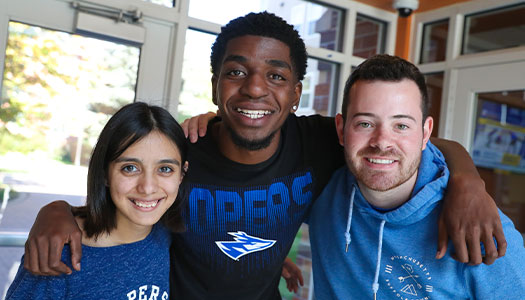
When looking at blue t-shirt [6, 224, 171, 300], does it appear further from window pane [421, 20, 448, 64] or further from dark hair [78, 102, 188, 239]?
window pane [421, 20, 448, 64]

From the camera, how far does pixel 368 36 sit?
349 centimetres

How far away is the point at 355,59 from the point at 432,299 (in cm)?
238

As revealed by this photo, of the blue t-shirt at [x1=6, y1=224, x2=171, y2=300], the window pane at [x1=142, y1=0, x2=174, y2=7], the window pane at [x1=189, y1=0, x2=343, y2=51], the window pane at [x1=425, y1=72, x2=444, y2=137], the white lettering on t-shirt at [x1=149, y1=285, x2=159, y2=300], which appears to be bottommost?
the white lettering on t-shirt at [x1=149, y1=285, x2=159, y2=300]

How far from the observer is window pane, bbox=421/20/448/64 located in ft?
10.7

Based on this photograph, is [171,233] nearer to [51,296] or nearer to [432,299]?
Answer: [51,296]

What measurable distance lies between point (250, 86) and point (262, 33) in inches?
7.8

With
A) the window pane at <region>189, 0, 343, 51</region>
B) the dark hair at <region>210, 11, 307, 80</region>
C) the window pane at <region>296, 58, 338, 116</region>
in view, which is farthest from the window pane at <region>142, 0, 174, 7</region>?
the dark hair at <region>210, 11, 307, 80</region>

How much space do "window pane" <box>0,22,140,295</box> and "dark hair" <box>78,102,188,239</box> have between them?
113 centimetres

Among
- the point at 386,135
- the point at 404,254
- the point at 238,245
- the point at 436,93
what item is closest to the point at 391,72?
the point at 386,135

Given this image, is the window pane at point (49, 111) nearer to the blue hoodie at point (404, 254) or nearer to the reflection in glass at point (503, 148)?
the blue hoodie at point (404, 254)

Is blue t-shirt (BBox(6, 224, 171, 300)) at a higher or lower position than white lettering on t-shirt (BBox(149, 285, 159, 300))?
higher

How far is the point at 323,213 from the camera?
1.52 meters

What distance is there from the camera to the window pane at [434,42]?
3268mm

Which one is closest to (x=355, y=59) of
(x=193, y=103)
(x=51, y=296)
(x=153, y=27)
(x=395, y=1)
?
(x=395, y=1)
